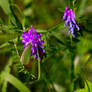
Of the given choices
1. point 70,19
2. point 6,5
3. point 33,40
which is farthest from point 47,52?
point 6,5

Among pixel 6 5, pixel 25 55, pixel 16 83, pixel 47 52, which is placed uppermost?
pixel 6 5

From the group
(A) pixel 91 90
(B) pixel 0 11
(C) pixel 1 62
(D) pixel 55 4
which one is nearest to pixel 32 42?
(A) pixel 91 90

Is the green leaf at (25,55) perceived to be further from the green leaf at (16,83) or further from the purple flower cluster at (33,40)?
the green leaf at (16,83)

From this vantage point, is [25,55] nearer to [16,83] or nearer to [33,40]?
[33,40]

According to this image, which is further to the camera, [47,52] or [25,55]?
[47,52]

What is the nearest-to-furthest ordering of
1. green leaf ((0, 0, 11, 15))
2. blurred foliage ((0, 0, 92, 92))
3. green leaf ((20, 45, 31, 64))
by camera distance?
green leaf ((20, 45, 31, 64)), blurred foliage ((0, 0, 92, 92)), green leaf ((0, 0, 11, 15))

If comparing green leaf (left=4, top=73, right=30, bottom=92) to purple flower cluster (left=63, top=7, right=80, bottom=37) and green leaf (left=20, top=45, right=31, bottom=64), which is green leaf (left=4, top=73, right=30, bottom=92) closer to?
green leaf (left=20, top=45, right=31, bottom=64)

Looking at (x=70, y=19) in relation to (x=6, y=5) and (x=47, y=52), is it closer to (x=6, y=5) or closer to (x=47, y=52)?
(x=47, y=52)

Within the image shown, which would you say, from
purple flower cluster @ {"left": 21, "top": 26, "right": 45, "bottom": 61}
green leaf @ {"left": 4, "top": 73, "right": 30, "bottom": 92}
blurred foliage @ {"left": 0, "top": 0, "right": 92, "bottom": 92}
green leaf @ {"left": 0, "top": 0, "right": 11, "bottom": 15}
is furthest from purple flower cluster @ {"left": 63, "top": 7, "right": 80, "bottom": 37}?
green leaf @ {"left": 4, "top": 73, "right": 30, "bottom": 92}

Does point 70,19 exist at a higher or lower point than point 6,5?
lower
